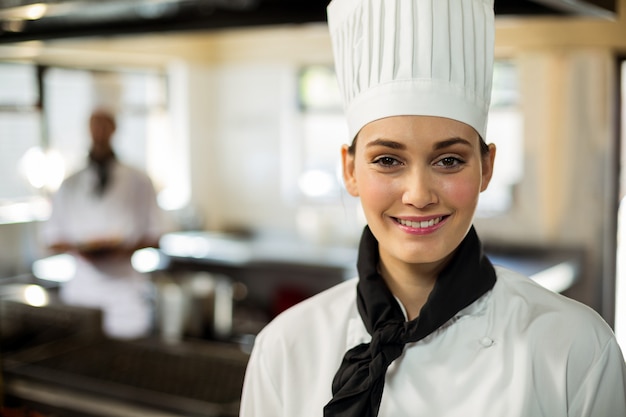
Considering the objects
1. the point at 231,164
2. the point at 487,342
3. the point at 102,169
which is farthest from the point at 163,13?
the point at 231,164

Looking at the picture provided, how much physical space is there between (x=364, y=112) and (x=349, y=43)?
126mm

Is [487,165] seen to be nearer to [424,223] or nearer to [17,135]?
[424,223]

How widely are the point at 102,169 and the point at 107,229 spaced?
345 mm

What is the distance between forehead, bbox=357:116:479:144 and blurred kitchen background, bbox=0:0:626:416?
0.56 metres

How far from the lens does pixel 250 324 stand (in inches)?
186

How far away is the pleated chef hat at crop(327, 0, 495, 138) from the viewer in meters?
1.13

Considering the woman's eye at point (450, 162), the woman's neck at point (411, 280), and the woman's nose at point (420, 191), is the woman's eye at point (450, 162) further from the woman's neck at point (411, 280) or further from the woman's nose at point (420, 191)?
the woman's neck at point (411, 280)

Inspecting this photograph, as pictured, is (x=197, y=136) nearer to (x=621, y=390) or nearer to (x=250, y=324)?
(x=250, y=324)

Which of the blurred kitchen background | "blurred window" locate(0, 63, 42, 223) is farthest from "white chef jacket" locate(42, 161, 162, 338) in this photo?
"blurred window" locate(0, 63, 42, 223)

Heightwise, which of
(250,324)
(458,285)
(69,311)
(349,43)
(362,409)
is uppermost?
(349,43)

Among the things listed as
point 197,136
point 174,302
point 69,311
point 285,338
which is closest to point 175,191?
point 197,136

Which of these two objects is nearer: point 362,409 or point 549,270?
point 362,409

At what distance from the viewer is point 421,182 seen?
1.11 meters

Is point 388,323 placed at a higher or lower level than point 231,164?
higher
